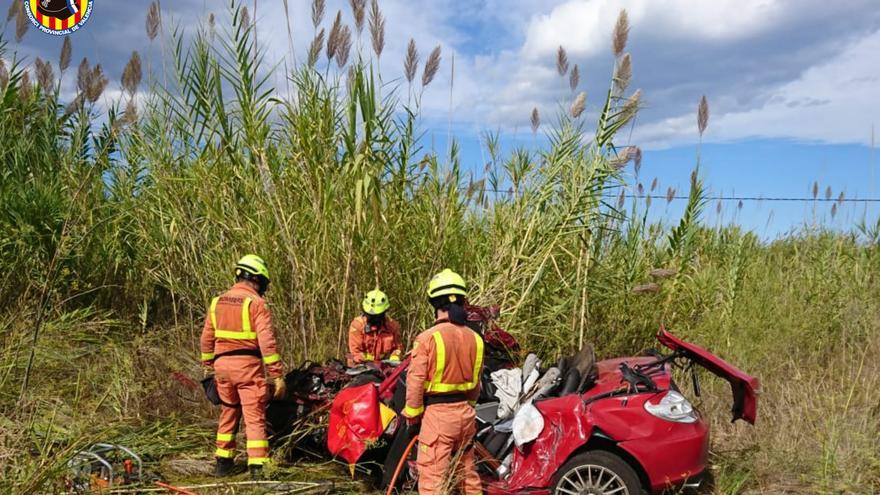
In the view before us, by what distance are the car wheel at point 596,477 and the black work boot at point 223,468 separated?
2372 millimetres

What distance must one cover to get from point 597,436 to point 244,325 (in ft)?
8.63

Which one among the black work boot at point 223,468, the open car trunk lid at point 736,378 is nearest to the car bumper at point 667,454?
the open car trunk lid at point 736,378

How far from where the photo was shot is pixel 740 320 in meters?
7.77

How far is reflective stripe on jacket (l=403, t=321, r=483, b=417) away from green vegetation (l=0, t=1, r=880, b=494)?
1.44m

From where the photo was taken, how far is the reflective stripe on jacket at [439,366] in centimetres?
406

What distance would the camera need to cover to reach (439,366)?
406cm

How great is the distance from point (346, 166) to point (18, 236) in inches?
153

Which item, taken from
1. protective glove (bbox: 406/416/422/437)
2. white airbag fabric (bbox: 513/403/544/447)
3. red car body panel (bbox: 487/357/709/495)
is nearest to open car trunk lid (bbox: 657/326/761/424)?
red car body panel (bbox: 487/357/709/495)

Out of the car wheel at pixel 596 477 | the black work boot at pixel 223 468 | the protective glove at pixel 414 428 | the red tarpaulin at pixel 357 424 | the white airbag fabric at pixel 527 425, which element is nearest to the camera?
the car wheel at pixel 596 477

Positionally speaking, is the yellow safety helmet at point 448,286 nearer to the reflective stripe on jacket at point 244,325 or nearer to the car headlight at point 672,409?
the car headlight at point 672,409

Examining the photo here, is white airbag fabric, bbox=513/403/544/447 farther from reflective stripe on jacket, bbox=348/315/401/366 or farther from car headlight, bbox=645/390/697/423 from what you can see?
reflective stripe on jacket, bbox=348/315/401/366

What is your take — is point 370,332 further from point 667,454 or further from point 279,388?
point 667,454

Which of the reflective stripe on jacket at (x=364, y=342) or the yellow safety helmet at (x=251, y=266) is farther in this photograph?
the reflective stripe on jacket at (x=364, y=342)

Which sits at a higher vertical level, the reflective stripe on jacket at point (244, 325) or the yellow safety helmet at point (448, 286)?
the yellow safety helmet at point (448, 286)
